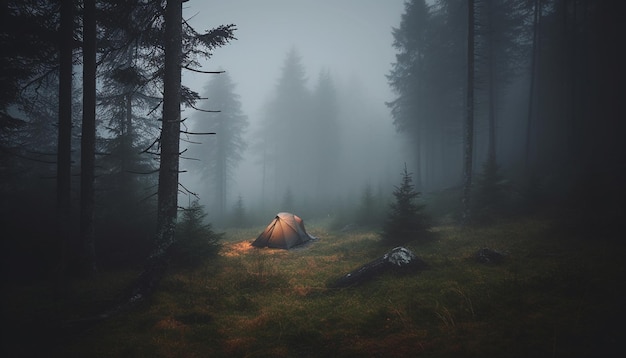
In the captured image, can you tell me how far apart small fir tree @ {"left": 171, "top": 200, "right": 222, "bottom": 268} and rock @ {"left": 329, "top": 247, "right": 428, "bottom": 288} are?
5.74 meters

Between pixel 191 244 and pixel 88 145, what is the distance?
194 inches

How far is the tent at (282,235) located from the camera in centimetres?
1517

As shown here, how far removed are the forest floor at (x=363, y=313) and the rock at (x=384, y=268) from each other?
0.98 feet

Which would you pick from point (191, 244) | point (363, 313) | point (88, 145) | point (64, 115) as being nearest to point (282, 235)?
point (191, 244)

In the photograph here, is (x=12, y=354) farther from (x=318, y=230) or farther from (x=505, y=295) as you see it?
(x=318, y=230)

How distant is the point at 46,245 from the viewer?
9.35m

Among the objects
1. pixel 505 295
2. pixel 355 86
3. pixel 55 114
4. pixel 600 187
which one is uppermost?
pixel 355 86

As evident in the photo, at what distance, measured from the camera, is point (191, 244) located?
10617 mm

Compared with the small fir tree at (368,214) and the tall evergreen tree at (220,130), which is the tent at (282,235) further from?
the tall evergreen tree at (220,130)

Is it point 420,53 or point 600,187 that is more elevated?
point 420,53

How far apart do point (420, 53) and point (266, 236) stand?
80.9ft

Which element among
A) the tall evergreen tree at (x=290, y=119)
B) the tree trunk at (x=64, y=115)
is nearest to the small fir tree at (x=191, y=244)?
the tree trunk at (x=64, y=115)

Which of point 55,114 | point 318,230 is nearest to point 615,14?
point 318,230

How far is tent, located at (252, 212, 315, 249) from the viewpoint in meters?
15.2
